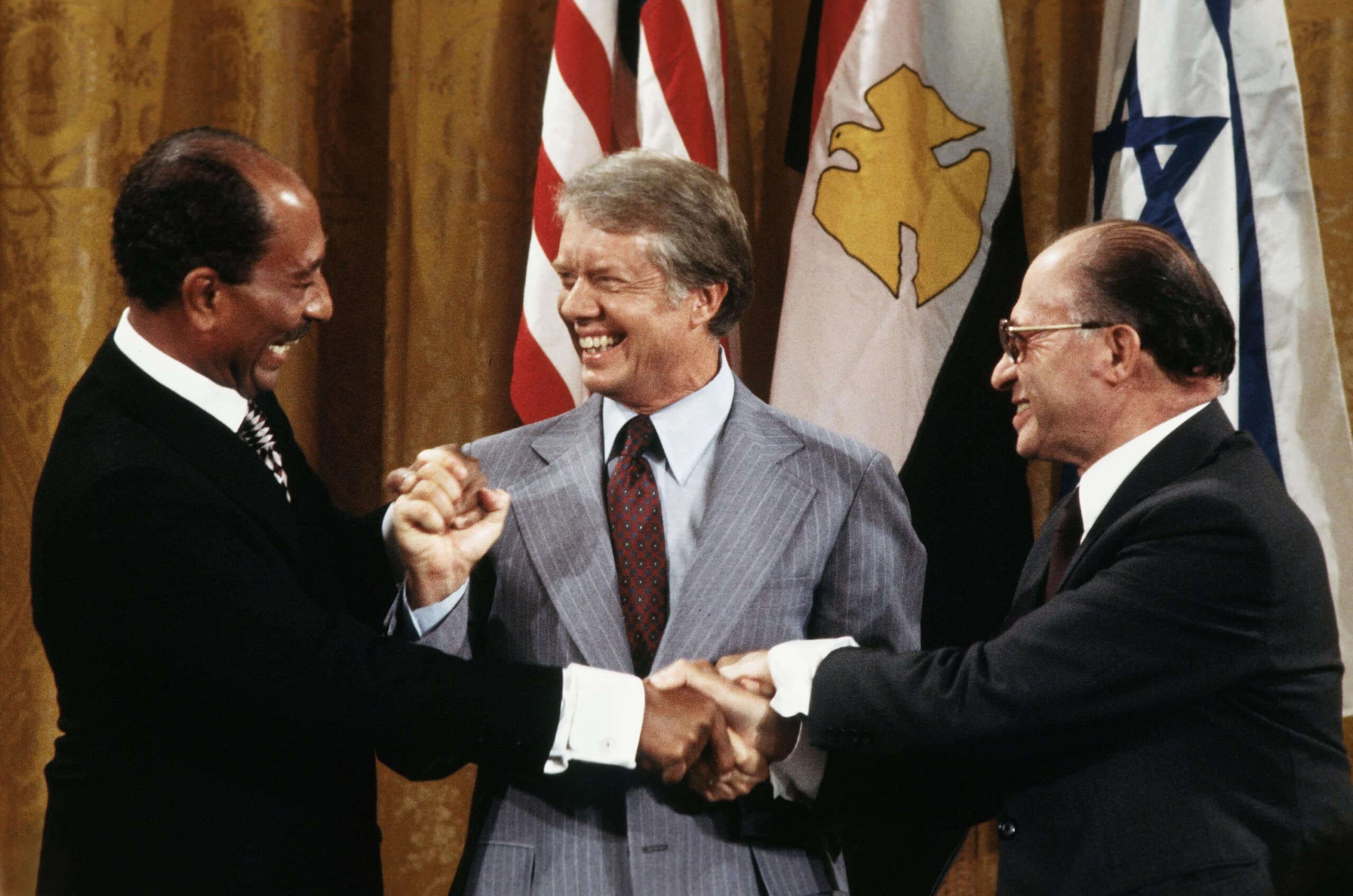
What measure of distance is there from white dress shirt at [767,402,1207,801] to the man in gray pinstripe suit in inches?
1.5

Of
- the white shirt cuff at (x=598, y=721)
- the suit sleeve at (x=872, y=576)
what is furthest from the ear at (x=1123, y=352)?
the white shirt cuff at (x=598, y=721)

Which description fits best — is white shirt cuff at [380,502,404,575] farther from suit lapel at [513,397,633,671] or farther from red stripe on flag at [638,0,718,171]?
red stripe on flag at [638,0,718,171]

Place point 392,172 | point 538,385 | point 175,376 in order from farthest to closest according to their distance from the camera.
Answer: point 392,172
point 538,385
point 175,376

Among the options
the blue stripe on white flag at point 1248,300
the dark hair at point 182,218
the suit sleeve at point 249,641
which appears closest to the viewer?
the suit sleeve at point 249,641

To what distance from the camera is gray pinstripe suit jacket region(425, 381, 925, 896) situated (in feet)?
5.87

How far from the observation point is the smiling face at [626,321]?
203cm

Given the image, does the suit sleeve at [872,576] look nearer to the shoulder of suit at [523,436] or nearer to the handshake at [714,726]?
the handshake at [714,726]

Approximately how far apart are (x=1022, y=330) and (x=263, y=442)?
3.56ft

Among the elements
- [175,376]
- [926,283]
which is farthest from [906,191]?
[175,376]

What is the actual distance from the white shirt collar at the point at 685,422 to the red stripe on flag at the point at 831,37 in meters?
0.98

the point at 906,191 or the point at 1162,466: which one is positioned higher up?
the point at 906,191

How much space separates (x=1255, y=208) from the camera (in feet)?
8.64

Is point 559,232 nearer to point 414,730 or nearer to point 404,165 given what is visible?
point 404,165

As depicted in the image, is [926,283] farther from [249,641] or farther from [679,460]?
[249,641]
